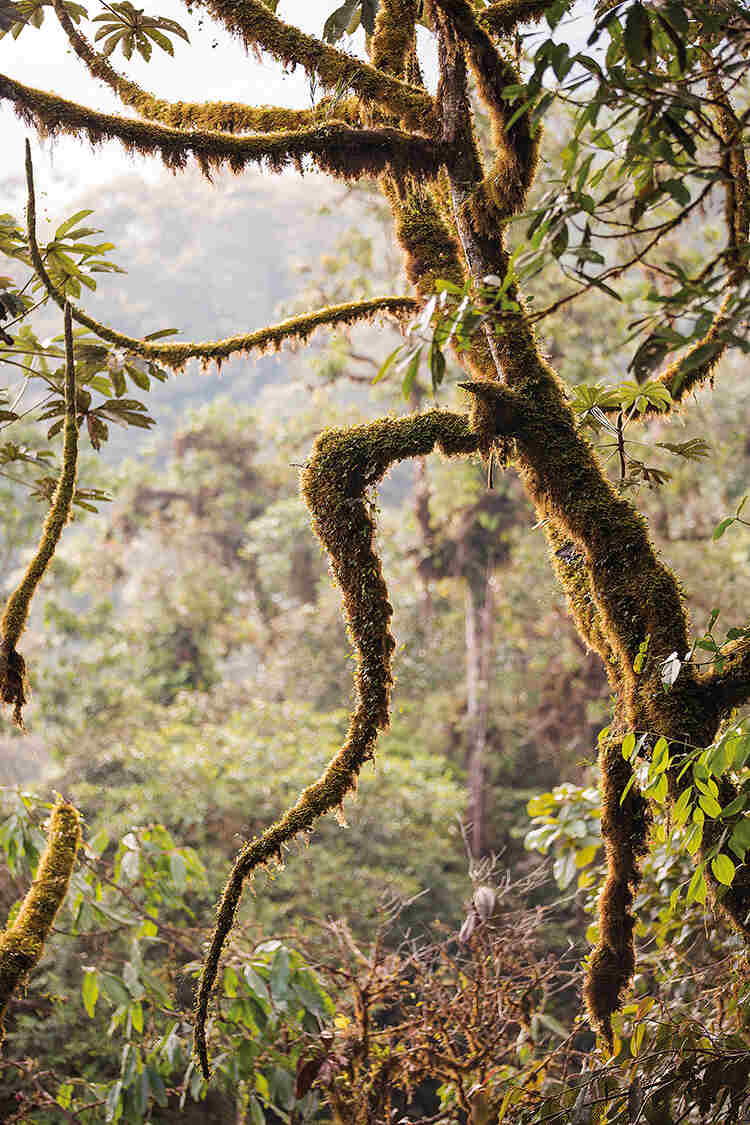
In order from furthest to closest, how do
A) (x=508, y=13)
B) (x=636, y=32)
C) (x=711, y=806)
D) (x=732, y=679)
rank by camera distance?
1. (x=508, y=13)
2. (x=732, y=679)
3. (x=711, y=806)
4. (x=636, y=32)

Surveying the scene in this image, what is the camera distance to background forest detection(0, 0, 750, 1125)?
196 cm

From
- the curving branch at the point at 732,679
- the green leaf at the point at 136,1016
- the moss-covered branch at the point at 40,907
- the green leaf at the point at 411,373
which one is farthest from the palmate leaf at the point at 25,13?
the green leaf at the point at 136,1016

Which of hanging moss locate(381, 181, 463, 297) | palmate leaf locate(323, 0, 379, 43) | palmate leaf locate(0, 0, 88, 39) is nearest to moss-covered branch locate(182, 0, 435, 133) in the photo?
palmate leaf locate(323, 0, 379, 43)

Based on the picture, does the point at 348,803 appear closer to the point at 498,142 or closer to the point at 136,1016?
the point at 136,1016

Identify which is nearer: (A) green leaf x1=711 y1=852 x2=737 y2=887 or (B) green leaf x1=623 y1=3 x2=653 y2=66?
(B) green leaf x1=623 y1=3 x2=653 y2=66

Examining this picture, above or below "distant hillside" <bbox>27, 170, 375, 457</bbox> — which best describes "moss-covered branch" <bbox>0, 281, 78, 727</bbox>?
below

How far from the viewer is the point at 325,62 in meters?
1.42

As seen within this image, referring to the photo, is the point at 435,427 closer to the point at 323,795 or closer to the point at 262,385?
the point at 323,795

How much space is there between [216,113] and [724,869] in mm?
1528

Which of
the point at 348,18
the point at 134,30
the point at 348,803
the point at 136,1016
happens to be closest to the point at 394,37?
the point at 348,18

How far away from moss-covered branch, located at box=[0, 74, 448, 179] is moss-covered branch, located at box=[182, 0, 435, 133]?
0.07 m

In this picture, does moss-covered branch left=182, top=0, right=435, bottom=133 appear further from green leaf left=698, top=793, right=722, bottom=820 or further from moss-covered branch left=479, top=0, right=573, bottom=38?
green leaf left=698, top=793, right=722, bottom=820

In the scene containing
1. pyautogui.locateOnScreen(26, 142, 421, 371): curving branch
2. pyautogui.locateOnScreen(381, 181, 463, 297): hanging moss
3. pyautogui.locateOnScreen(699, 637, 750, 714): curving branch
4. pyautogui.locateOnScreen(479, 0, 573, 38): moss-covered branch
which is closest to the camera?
pyautogui.locateOnScreen(699, 637, 750, 714): curving branch

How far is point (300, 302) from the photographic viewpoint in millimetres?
7875
